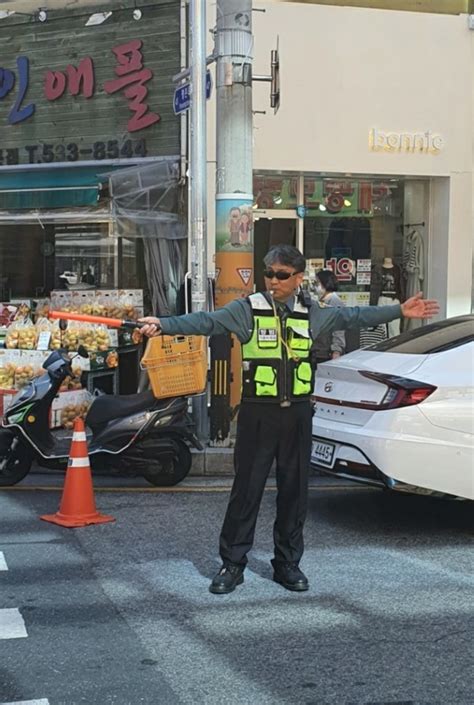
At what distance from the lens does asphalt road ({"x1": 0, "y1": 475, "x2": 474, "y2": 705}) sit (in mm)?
3773

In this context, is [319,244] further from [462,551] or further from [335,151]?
[462,551]

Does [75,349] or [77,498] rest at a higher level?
[75,349]

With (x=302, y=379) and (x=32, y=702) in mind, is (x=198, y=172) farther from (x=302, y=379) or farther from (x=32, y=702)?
(x=32, y=702)

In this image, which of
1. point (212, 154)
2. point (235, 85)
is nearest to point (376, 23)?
point (212, 154)

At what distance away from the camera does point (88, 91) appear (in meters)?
12.2

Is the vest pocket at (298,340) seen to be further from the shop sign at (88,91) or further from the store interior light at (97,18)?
the store interior light at (97,18)

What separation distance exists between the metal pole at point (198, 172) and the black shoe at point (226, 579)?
3739mm

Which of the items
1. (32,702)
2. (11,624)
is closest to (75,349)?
(11,624)

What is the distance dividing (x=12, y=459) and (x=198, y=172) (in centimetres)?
333

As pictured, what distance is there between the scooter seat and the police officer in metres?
2.49

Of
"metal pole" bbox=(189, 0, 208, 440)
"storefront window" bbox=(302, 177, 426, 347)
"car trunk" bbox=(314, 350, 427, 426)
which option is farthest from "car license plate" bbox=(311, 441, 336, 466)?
"storefront window" bbox=(302, 177, 426, 347)

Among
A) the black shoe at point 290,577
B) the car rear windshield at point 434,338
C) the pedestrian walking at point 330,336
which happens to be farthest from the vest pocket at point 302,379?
the pedestrian walking at point 330,336

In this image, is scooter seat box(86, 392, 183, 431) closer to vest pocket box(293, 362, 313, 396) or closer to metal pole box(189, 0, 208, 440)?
metal pole box(189, 0, 208, 440)

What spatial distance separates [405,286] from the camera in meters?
12.9
